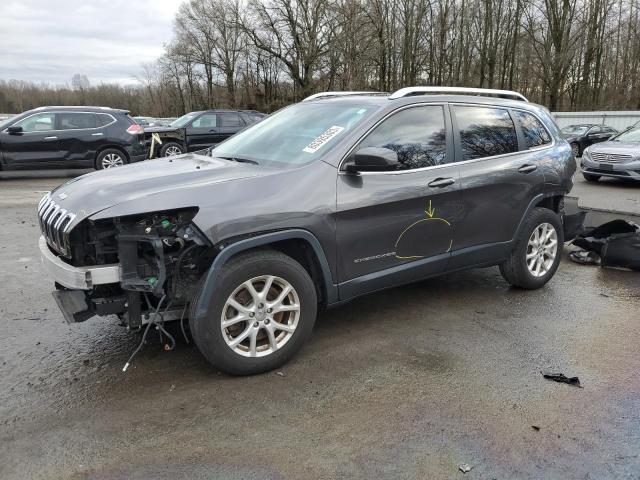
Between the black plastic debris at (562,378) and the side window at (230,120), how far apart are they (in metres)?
15.0

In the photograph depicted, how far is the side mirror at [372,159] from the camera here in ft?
11.6

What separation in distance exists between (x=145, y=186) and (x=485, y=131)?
2.98 meters

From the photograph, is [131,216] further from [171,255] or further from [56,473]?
[56,473]

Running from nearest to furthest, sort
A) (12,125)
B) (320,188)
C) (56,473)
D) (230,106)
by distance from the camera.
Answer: (56,473) < (320,188) < (12,125) < (230,106)

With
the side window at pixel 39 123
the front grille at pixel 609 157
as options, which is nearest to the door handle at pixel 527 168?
the front grille at pixel 609 157

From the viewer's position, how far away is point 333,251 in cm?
Result: 359

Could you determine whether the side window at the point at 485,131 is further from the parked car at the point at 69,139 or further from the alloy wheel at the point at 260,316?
the parked car at the point at 69,139

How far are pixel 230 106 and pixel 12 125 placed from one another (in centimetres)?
4708

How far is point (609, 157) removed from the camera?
12.9 meters

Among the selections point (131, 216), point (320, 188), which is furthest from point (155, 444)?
point (320, 188)

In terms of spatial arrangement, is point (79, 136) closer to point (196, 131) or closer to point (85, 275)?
point (196, 131)

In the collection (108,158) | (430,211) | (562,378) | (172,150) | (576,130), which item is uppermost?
(576,130)

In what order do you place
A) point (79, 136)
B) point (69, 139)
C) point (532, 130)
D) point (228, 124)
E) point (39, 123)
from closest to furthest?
point (532, 130)
point (39, 123)
point (69, 139)
point (79, 136)
point (228, 124)

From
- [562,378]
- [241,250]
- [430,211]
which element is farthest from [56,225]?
[562,378]
